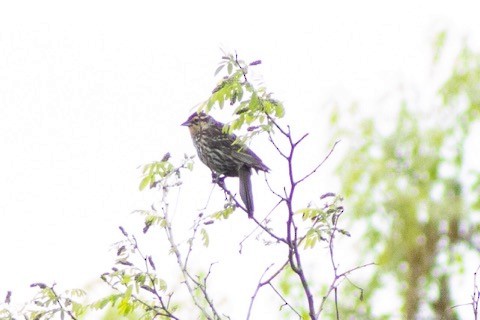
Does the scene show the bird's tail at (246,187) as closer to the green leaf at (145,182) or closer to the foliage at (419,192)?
the green leaf at (145,182)

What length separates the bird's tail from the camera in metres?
5.79

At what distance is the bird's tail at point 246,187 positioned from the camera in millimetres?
5787

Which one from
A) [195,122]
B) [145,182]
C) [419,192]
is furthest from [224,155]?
[419,192]

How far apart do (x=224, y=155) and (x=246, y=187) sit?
50 centimetres

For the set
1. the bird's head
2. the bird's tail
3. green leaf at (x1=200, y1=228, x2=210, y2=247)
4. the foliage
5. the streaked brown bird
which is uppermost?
the foliage

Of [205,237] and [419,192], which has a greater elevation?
[419,192]

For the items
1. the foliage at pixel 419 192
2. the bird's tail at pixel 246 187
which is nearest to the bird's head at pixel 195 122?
the bird's tail at pixel 246 187

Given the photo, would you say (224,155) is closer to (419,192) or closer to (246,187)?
(246,187)

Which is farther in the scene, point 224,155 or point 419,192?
point 419,192

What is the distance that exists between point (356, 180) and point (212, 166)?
6828 millimetres

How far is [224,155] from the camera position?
644 centimetres

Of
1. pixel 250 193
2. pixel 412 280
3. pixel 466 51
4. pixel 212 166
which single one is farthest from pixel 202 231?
pixel 466 51

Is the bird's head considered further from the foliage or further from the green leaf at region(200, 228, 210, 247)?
the foliage

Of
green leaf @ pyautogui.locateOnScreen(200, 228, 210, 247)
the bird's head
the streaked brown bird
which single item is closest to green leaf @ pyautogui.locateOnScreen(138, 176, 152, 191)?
green leaf @ pyautogui.locateOnScreen(200, 228, 210, 247)
